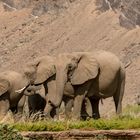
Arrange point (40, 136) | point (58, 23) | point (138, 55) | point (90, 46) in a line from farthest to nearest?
point (58, 23), point (90, 46), point (138, 55), point (40, 136)

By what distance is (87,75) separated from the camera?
19234mm

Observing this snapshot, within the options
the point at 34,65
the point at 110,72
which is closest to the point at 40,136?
the point at 110,72

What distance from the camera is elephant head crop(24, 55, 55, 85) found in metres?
20.2

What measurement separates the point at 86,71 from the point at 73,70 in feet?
1.28

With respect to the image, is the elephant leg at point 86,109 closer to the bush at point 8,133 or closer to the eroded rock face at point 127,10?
the bush at point 8,133

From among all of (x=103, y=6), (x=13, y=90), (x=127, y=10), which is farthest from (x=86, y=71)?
(x=103, y=6)

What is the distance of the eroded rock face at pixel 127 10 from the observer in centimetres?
5878

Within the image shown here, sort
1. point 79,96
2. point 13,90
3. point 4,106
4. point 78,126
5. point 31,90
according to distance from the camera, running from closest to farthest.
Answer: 1. point 78,126
2. point 79,96
3. point 4,106
4. point 13,90
5. point 31,90

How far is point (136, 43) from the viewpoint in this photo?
54812mm

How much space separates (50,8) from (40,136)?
5399 cm

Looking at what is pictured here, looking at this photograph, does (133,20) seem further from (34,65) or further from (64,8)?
(34,65)

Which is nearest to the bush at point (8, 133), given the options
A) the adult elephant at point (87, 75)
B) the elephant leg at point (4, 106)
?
the adult elephant at point (87, 75)

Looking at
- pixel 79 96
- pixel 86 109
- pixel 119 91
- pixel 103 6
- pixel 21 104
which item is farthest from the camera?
pixel 103 6

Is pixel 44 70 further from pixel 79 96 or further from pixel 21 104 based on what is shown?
pixel 21 104
